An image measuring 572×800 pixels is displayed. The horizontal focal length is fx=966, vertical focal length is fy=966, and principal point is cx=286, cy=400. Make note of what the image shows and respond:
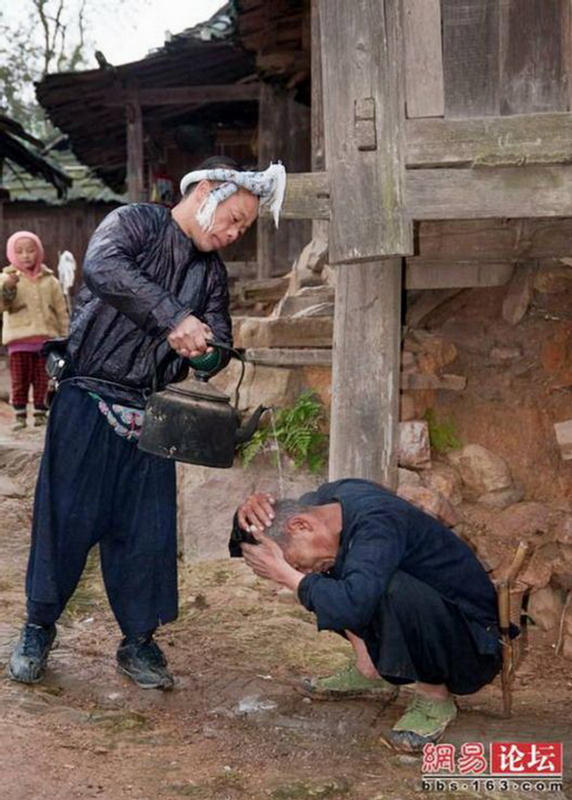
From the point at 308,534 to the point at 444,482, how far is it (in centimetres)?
202

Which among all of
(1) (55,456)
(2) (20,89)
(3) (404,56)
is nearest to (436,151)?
(3) (404,56)

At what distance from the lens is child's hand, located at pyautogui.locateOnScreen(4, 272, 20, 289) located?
817cm

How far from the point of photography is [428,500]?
15.8 ft

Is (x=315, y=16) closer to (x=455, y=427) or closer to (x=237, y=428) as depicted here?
(x=455, y=427)

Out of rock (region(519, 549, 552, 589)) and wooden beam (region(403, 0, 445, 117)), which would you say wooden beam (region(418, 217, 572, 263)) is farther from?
rock (region(519, 549, 552, 589))

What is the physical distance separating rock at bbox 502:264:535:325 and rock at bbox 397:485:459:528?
3.78 ft

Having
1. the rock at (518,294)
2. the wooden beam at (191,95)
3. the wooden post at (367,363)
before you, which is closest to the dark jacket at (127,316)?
the wooden post at (367,363)

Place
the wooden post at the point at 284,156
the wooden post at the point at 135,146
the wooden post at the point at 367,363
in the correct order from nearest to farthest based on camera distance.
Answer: the wooden post at the point at 367,363 → the wooden post at the point at 284,156 → the wooden post at the point at 135,146

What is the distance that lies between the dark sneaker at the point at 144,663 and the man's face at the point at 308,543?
0.88 meters

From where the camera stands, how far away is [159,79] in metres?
12.5

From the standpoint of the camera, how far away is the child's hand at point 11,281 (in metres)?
8.17

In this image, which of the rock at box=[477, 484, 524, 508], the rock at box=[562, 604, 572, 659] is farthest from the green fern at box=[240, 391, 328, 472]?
the rock at box=[562, 604, 572, 659]

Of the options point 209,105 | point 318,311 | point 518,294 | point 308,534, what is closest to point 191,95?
point 209,105

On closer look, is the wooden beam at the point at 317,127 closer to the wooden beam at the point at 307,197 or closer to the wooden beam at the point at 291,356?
the wooden beam at the point at 291,356
